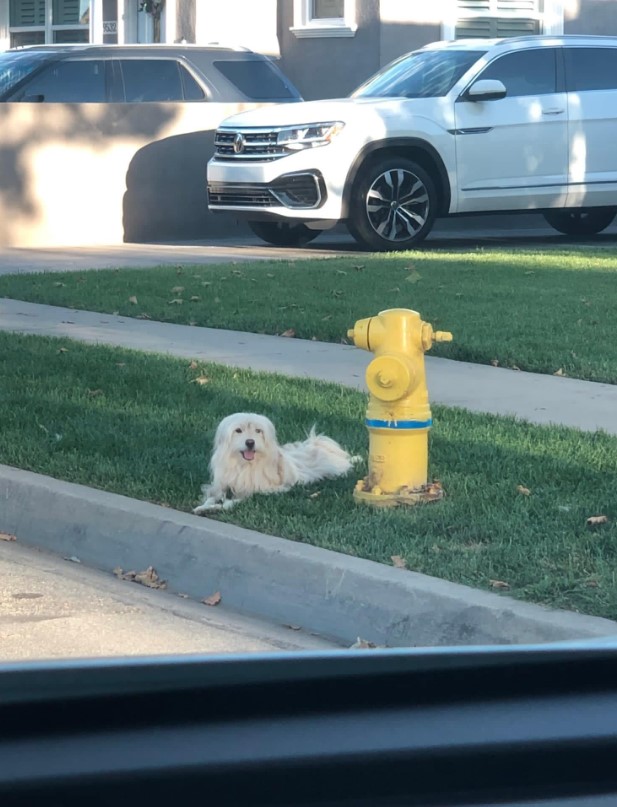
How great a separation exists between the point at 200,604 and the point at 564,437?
7.00 feet

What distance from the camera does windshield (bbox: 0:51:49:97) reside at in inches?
633

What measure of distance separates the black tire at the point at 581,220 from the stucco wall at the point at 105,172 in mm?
4087

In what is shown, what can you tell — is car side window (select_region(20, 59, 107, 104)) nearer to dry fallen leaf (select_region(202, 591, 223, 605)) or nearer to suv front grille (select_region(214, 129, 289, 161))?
suv front grille (select_region(214, 129, 289, 161))

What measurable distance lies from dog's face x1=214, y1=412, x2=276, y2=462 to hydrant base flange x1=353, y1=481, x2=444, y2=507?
40 cm

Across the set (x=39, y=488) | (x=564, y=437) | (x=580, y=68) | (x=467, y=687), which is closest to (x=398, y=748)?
(x=467, y=687)

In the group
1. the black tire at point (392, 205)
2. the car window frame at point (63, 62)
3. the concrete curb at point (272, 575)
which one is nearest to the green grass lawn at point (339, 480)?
the concrete curb at point (272, 575)

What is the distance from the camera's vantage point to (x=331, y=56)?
20031 millimetres

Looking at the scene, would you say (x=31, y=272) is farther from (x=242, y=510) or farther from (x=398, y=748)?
(x=398, y=748)

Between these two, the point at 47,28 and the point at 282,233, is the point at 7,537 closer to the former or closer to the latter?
the point at 282,233

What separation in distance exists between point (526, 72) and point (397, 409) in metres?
10.8

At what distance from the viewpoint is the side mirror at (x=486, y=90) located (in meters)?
14.4

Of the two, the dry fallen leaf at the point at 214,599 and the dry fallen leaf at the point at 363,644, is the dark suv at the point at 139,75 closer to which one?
the dry fallen leaf at the point at 214,599

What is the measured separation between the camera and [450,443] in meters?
6.26

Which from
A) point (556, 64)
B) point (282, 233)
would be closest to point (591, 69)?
point (556, 64)
